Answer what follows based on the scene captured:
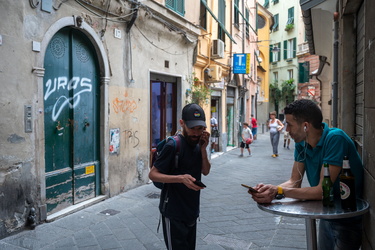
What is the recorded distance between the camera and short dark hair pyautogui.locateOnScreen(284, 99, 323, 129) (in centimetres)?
248

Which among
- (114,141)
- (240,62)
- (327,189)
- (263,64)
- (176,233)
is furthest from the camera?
(263,64)

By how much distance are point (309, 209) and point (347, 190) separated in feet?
0.94

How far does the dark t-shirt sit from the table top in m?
0.73

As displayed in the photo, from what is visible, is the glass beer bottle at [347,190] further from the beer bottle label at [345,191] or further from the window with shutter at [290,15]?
the window with shutter at [290,15]

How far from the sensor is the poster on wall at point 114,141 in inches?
266

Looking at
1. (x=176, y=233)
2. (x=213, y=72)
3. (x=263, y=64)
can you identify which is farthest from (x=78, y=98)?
(x=263, y=64)

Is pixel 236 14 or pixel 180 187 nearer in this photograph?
pixel 180 187

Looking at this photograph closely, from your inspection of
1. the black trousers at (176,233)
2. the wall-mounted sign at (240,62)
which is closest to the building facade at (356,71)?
the black trousers at (176,233)

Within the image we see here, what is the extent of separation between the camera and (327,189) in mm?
2252

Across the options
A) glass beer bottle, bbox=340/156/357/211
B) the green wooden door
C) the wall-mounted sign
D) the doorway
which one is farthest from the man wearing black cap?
the wall-mounted sign

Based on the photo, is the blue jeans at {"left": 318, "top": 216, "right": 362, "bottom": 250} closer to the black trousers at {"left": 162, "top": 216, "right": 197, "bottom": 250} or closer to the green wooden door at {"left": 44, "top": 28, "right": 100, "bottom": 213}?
the black trousers at {"left": 162, "top": 216, "right": 197, "bottom": 250}

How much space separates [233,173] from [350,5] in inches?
254

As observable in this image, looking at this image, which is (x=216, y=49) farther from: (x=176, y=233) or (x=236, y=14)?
(x=176, y=233)

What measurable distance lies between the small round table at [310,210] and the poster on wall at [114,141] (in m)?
4.84
